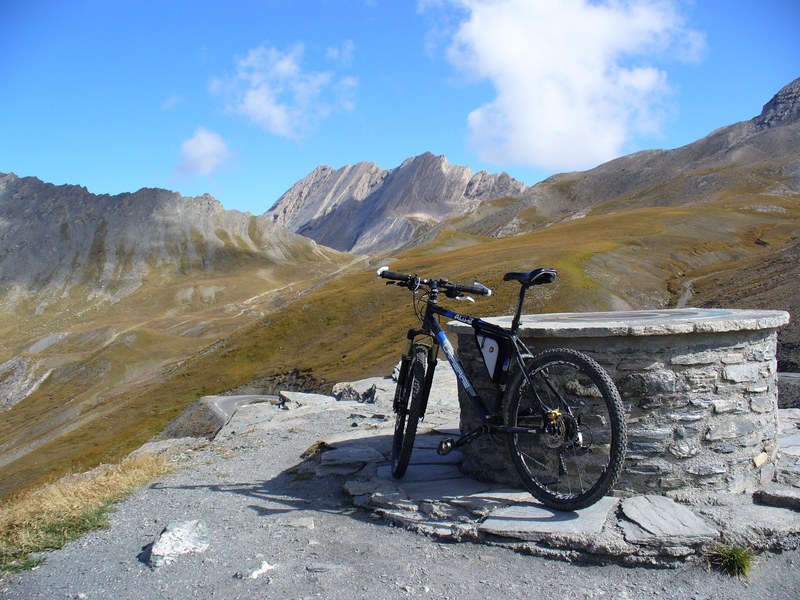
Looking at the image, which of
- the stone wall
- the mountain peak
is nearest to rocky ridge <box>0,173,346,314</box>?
the mountain peak

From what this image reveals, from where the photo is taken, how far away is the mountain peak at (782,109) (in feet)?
586

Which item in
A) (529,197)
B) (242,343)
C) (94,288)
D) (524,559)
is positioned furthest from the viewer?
(529,197)

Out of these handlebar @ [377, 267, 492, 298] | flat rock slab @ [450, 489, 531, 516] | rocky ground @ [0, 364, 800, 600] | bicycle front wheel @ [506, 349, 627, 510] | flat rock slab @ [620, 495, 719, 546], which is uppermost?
handlebar @ [377, 267, 492, 298]

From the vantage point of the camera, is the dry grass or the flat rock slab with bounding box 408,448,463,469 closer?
the dry grass

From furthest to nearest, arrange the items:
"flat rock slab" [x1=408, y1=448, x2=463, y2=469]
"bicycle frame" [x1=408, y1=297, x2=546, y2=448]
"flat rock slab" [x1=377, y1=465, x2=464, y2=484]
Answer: "flat rock slab" [x1=408, y1=448, x2=463, y2=469] → "flat rock slab" [x1=377, y1=465, x2=464, y2=484] → "bicycle frame" [x1=408, y1=297, x2=546, y2=448]

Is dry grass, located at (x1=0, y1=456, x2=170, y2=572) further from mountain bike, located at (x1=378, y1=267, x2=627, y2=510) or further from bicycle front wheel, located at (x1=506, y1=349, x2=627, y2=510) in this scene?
bicycle front wheel, located at (x1=506, y1=349, x2=627, y2=510)

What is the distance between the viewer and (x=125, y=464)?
9.90 metres

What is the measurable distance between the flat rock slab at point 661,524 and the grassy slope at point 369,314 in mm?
24570

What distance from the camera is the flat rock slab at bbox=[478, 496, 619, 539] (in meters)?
5.68

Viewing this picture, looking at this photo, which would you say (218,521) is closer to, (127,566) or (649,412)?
(127,566)

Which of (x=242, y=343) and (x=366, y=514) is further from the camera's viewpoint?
(x=242, y=343)

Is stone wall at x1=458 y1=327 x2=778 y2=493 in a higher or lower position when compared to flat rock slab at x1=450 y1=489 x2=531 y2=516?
higher

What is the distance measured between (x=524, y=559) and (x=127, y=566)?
3499mm

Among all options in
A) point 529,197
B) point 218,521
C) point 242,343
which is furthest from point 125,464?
point 529,197
